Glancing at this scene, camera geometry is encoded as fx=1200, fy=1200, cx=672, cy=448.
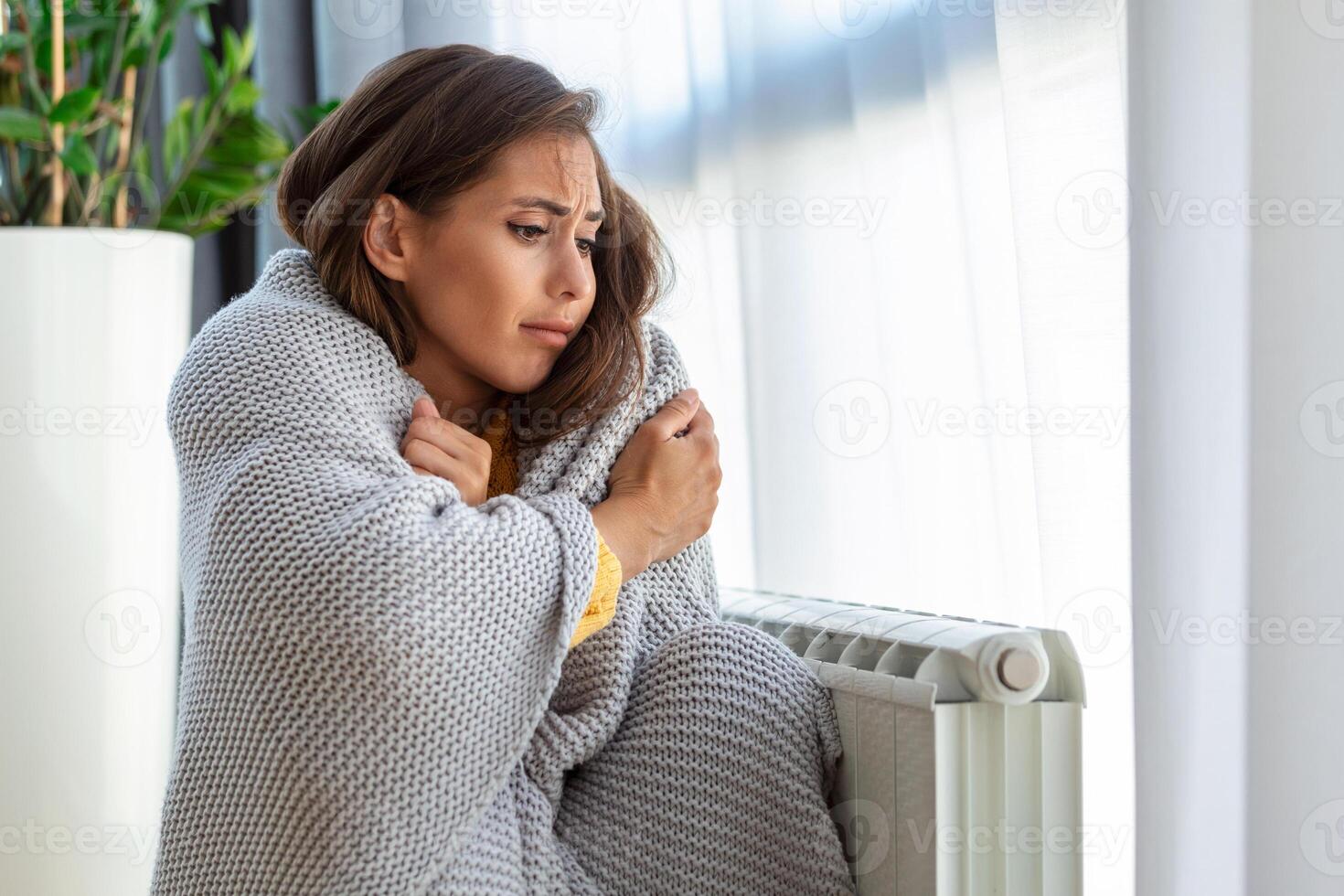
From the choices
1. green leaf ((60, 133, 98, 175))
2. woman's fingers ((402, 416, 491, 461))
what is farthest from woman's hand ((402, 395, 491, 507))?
green leaf ((60, 133, 98, 175))

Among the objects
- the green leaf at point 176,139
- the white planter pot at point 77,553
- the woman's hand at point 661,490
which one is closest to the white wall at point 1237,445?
the woman's hand at point 661,490

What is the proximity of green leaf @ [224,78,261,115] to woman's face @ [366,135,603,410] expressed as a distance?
1029 millimetres

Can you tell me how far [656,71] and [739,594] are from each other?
0.76 m

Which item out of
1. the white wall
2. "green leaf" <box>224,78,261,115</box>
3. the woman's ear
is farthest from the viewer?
"green leaf" <box>224,78,261,115</box>

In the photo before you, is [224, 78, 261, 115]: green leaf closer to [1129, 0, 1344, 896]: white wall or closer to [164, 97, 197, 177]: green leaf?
[164, 97, 197, 177]: green leaf

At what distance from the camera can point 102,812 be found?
1.70 metres

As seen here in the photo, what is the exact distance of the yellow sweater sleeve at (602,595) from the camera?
1037 mm

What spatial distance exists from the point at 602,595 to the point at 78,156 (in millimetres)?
1187

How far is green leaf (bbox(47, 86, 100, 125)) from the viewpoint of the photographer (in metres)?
1.71

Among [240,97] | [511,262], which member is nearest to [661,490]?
[511,262]

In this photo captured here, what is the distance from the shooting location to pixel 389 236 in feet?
3.80

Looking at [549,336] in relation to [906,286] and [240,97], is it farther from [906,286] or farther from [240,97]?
[240,97]

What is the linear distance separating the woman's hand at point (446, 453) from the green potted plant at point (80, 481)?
85 centimetres

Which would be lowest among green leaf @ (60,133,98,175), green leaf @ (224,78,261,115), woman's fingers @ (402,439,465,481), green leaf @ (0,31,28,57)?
woman's fingers @ (402,439,465,481)
